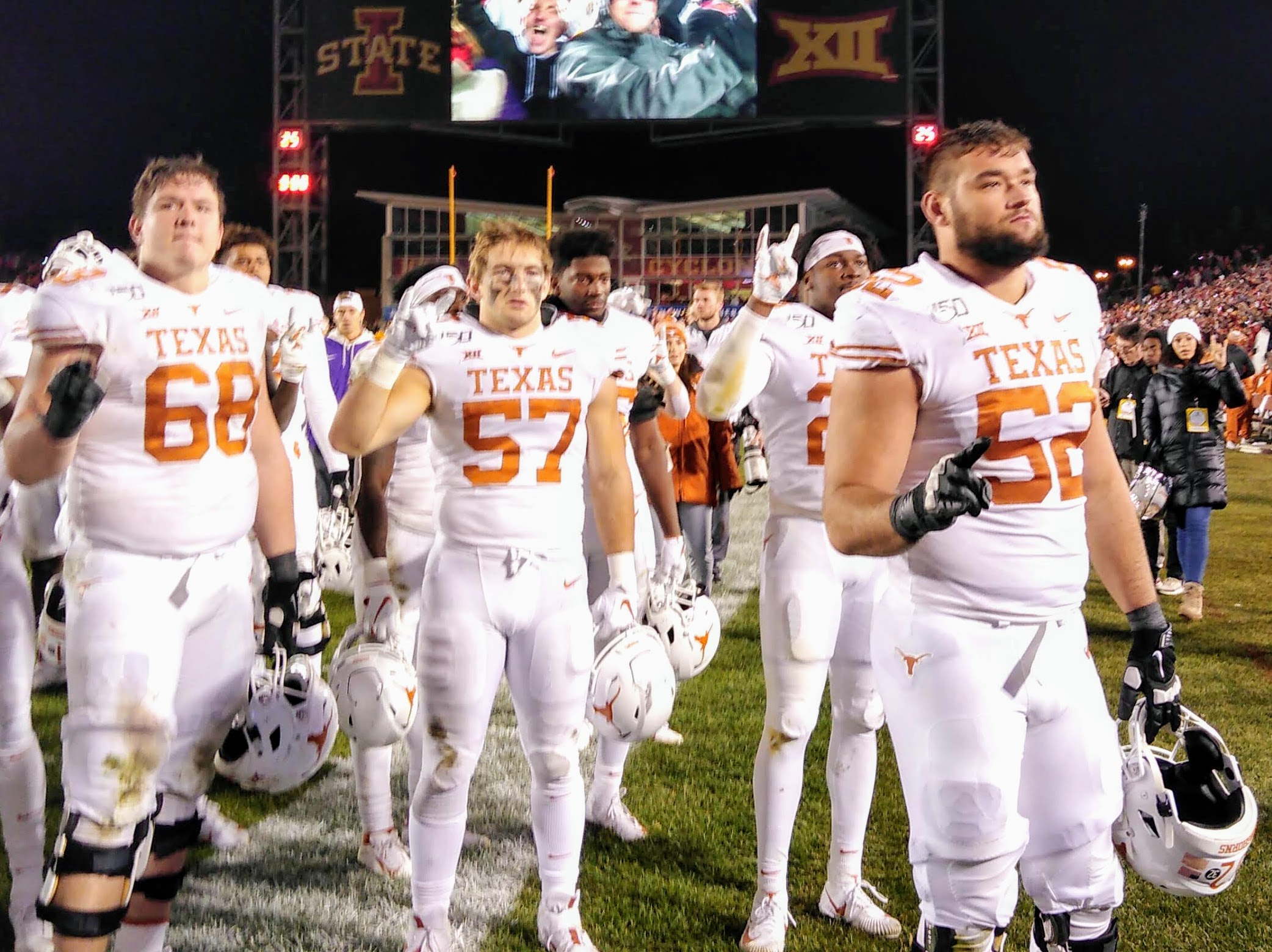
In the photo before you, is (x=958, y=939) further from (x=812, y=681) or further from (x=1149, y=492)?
(x=1149, y=492)

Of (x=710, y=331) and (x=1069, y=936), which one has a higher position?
(x=710, y=331)

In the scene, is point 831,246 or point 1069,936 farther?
point 831,246

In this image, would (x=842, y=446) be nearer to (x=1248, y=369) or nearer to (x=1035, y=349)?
(x=1035, y=349)

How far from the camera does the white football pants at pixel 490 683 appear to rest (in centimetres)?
302

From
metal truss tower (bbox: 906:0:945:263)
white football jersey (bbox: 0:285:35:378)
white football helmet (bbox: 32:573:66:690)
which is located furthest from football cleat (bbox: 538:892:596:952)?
metal truss tower (bbox: 906:0:945:263)

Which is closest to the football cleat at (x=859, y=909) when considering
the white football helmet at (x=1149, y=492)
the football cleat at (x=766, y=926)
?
the football cleat at (x=766, y=926)

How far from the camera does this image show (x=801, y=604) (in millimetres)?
3355

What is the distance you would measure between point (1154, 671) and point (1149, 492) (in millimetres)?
5118

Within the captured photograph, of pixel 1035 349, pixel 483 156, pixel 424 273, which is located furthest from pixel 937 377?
pixel 483 156

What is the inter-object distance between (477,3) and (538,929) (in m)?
18.5

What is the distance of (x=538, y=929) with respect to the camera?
332cm

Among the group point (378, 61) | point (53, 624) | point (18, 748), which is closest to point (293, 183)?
point (378, 61)

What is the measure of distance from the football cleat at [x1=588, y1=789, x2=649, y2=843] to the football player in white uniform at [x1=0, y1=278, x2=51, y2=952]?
1848 mm

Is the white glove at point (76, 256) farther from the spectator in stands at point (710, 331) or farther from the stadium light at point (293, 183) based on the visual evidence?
the stadium light at point (293, 183)
